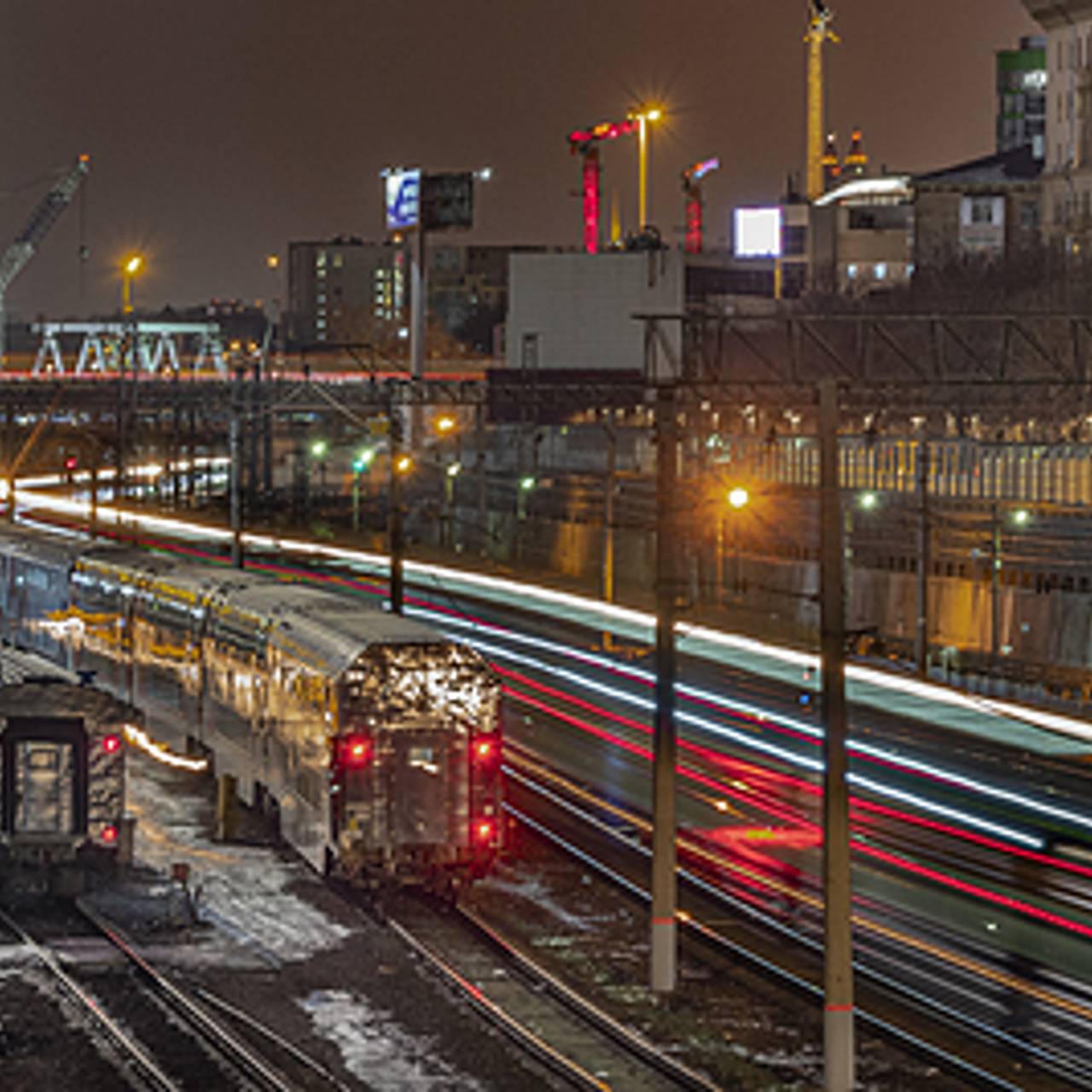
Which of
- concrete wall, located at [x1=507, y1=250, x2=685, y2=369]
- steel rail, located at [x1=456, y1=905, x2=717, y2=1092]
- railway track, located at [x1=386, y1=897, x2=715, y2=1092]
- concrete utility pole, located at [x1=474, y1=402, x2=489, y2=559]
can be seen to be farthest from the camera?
concrete wall, located at [x1=507, y1=250, x2=685, y2=369]

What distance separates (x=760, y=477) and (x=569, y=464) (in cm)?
2060

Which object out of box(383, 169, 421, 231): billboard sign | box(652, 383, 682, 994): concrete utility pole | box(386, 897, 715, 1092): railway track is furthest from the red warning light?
box(383, 169, 421, 231): billboard sign

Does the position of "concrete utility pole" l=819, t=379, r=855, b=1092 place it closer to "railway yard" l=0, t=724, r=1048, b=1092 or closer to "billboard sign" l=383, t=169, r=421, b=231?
"railway yard" l=0, t=724, r=1048, b=1092

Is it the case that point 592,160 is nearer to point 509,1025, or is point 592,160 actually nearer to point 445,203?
point 445,203

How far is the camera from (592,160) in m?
139

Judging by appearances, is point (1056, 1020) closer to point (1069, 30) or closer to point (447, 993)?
point (447, 993)

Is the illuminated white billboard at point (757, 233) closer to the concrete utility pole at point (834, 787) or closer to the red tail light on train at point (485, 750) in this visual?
the red tail light on train at point (485, 750)

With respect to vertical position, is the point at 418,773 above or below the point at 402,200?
below

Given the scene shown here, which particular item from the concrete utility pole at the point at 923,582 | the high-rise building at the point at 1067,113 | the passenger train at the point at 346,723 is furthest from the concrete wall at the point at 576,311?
the passenger train at the point at 346,723

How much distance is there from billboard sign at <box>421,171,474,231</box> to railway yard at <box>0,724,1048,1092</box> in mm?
64135

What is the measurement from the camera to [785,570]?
65000 mm

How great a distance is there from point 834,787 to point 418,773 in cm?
730

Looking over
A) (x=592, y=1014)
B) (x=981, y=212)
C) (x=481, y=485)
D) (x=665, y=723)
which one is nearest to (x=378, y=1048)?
(x=592, y=1014)

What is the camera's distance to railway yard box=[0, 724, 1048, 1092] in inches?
762
